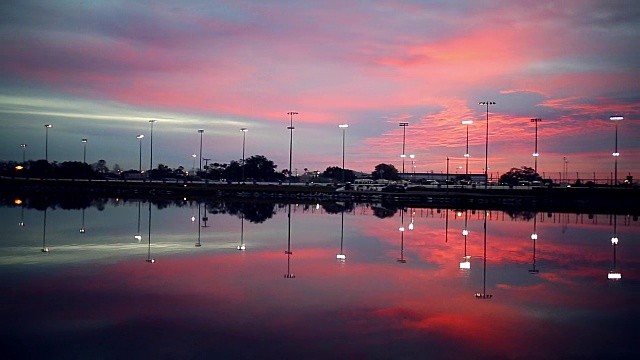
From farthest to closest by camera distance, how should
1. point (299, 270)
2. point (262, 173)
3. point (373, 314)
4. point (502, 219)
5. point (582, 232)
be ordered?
point (262, 173), point (502, 219), point (582, 232), point (299, 270), point (373, 314)

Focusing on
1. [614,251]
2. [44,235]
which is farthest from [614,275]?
[44,235]

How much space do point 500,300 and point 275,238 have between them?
15791mm

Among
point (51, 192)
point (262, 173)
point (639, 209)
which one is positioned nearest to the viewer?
point (639, 209)

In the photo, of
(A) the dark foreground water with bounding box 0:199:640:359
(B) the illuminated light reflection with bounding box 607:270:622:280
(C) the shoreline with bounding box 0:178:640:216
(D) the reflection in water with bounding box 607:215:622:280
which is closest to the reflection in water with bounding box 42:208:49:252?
(A) the dark foreground water with bounding box 0:199:640:359

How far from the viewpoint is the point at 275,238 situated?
100 feet

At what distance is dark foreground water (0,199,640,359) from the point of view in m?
12.1

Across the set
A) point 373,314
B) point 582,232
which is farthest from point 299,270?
point 582,232

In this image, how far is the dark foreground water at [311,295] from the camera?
12.1 m

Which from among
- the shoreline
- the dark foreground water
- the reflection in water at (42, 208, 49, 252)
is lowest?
the dark foreground water

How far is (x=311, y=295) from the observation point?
16734mm

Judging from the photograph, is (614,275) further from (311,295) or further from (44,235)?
(44,235)

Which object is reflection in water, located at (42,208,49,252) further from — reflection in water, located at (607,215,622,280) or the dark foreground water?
reflection in water, located at (607,215,622,280)

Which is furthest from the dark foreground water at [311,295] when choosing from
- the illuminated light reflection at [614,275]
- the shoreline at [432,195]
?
the shoreline at [432,195]

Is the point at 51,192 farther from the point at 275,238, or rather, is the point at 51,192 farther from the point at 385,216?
the point at 275,238
